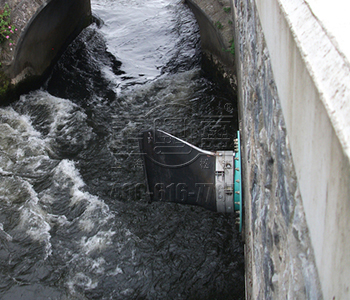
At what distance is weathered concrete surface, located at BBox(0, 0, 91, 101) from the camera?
6.48 m

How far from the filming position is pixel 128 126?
21.1 ft

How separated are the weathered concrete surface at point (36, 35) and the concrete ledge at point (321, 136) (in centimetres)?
607

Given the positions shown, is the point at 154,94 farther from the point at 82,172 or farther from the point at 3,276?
the point at 3,276

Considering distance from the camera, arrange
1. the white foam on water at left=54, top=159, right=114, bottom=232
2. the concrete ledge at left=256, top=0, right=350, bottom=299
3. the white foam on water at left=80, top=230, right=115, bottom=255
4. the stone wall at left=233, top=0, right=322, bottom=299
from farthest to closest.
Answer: the white foam on water at left=54, top=159, right=114, bottom=232 < the white foam on water at left=80, top=230, right=115, bottom=255 < the stone wall at left=233, top=0, right=322, bottom=299 < the concrete ledge at left=256, top=0, right=350, bottom=299

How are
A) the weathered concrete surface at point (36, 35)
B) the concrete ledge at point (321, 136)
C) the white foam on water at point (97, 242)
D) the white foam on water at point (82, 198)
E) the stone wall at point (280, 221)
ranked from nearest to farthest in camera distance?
the concrete ledge at point (321, 136) < the stone wall at point (280, 221) < the white foam on water at point (97, 242) < the white foam on water at point (82, 198) < the weathered concrete surface at point (36, 35)

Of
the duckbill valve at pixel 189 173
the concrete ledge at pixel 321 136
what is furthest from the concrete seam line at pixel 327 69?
the duckbill valve at pixel 189 173

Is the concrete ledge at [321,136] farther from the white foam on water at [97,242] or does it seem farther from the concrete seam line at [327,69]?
the white foam on water at [97,242]

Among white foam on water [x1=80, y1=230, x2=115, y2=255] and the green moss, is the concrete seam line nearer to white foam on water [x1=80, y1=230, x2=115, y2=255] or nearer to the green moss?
white foam on water [x1=80, y1=230, x2=115, y2=255]

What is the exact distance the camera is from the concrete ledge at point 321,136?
0.79 metres

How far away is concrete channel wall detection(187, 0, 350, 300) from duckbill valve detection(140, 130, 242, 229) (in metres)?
2.06

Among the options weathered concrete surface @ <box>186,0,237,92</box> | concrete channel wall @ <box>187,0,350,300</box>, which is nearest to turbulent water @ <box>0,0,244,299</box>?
weathered concrete surface @ <box>186,0,237,92</box>

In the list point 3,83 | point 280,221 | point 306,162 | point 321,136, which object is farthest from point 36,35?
point 321,136

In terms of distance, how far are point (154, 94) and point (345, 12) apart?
639 cm

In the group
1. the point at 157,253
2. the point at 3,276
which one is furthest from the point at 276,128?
the point at 3,276
